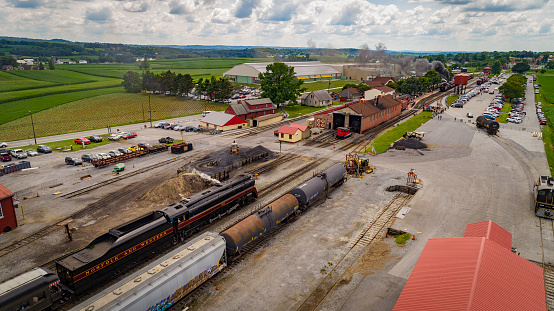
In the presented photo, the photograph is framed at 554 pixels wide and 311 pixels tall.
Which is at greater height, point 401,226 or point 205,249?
point 205,249

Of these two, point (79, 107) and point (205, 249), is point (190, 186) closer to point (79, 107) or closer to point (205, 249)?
point (205, 249)

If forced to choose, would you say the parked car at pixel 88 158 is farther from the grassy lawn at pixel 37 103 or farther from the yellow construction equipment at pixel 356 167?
the grassy lawn at pixel 37 103

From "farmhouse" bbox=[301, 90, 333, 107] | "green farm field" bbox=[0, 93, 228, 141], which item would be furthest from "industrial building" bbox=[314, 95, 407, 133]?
"green farm field" bbox=[0, 93, 228, 141]

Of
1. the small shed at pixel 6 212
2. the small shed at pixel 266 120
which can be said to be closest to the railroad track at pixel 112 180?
the small shed at pixel 6 212

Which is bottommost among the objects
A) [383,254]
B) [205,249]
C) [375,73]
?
[383,254]

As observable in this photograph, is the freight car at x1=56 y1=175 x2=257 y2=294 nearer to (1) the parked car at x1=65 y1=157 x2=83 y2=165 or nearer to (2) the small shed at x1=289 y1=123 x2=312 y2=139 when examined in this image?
(1) the parked car at x1=65 y1=157 x2=83 y2=165

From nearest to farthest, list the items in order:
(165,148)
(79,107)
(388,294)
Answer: (388,294)
(165,148)
(79,107)

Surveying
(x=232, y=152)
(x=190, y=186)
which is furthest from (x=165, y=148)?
(x=190, y=186)
